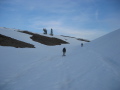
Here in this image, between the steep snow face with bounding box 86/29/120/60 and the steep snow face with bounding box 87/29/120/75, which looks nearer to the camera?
the steep snow face with bounding box 87/29/120/75

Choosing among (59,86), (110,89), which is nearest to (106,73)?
(110,89)

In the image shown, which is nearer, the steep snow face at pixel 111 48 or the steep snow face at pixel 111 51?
the steep snow face at pixel 111 51

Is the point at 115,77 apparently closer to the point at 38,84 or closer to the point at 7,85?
the point at 38,84

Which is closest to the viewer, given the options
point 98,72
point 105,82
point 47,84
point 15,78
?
point 105,82

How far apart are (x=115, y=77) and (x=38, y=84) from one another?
212 inches

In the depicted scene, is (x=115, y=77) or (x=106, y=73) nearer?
(x=115, y=77)

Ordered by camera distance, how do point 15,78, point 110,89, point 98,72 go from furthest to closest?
point 15,78 → point 98,72 → point 110,89

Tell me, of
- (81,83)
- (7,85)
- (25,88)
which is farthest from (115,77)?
(7,85)

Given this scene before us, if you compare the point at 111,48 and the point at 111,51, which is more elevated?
the point at 111,48

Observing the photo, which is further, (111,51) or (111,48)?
(111,48)

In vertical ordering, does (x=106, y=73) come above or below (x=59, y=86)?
above

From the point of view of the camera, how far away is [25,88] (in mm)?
6840

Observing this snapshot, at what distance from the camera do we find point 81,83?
6945mm

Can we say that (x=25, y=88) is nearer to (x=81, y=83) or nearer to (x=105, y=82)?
(x=81, y=83)
